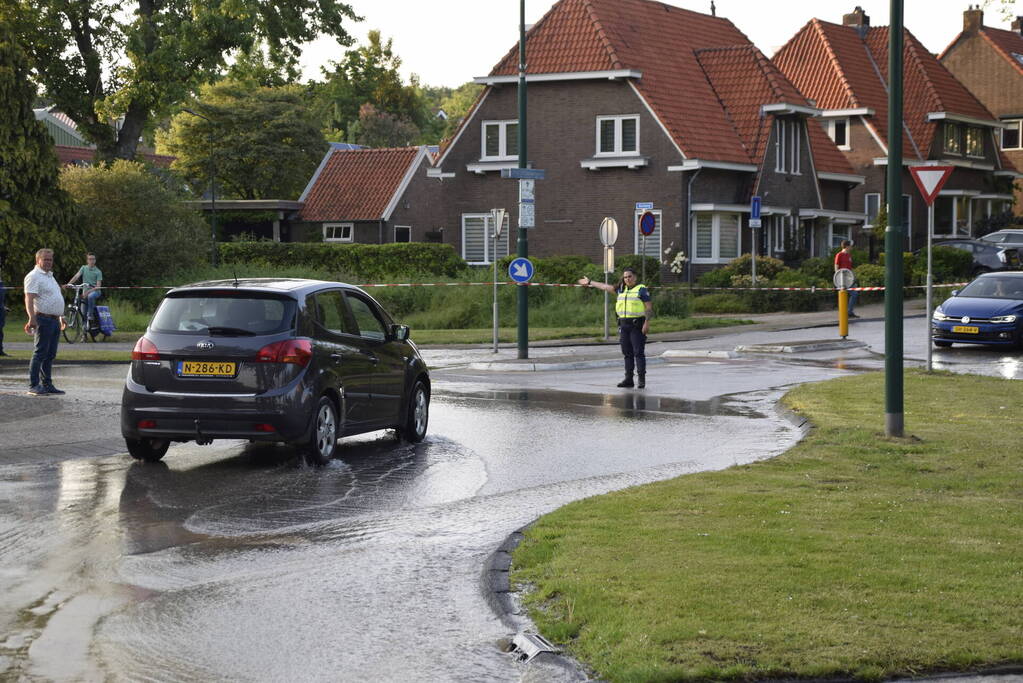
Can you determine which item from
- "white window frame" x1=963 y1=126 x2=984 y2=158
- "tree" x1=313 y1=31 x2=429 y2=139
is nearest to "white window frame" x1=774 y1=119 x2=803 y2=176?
"white window frame" x1=963 y1=126 x2=984 y2=158

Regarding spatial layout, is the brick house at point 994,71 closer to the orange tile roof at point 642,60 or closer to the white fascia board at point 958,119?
the white fascia board at point 958,119

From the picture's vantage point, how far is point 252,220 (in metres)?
62.8

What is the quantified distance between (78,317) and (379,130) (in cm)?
6509

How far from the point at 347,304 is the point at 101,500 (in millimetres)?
3485

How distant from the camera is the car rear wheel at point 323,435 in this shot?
12.3m

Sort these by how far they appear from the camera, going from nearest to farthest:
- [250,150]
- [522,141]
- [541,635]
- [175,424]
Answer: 1. [541,635]
2. [175,424]
3. [522,141]
4. [250,150]

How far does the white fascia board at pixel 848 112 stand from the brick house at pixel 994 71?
17.3 m

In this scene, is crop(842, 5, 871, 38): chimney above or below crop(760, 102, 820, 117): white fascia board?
above

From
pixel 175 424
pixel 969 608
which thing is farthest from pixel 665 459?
pixel 969 608

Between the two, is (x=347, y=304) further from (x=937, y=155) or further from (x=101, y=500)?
(x=937, y=155)

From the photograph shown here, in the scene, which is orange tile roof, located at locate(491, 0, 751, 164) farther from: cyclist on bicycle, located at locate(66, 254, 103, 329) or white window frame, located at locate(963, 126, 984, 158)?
cyclist on bicycle, located at locate(66, 254, 103, 329)

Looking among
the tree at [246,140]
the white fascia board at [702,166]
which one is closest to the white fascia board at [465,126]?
the white fascia board at [702,166]

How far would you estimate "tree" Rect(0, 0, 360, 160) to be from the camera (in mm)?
46469

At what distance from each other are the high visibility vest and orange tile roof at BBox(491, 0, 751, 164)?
26.5 m
